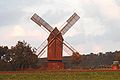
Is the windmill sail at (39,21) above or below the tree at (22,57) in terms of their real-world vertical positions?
above

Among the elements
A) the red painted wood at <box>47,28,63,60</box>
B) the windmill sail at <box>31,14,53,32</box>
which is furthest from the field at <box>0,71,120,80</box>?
the windmill sail at <box>31,14,53,32</box>

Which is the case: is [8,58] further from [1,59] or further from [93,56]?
[93,56]

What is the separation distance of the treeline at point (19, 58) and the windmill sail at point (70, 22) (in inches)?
303

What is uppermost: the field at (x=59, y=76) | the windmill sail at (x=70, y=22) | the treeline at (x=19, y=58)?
the windmill sail at (x=70, y=22)

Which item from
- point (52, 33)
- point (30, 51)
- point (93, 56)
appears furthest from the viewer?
point (93, 56)

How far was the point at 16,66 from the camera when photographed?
86.9 metres

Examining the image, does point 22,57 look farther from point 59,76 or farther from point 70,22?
point 59,76

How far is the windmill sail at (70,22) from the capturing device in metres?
84.4

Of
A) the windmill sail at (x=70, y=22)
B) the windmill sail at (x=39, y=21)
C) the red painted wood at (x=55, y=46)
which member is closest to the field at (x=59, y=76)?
the red painted wood at (x=55, y=46)

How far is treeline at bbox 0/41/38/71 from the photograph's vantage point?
85.6 metres

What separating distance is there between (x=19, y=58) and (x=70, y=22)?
12.7m

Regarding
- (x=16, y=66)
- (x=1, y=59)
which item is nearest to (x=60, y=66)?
(x=16, y=66)

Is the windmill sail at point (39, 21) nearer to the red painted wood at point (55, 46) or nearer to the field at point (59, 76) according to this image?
the red painted wood at point (55, 46)

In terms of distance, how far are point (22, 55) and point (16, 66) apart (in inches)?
102
